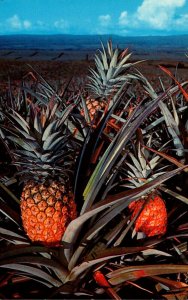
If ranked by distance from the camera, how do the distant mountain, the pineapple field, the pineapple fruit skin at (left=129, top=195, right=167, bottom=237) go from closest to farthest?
the pineapple field
the pineapple fruit skin at (left=129, top=195, right=167, bottom=237)
the distant mountain

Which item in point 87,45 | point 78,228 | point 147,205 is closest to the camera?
point 78,228

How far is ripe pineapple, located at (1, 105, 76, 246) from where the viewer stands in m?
1.12

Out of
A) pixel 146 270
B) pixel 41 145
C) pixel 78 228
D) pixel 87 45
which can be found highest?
pixel 41 145

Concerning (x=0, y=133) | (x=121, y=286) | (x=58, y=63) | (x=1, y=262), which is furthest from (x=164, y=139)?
(x=58, y=63)

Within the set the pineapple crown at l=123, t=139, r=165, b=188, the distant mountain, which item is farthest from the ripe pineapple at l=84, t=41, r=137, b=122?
the distant mountain

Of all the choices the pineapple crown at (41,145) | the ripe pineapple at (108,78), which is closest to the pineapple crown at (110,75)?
the ripe pineapple at (108,78)

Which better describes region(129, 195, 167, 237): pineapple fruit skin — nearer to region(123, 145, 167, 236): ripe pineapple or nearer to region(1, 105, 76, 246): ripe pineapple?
region(123, 145, 167, 236): ripe pineapple

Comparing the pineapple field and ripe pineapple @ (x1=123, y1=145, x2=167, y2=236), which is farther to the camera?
ripe pineapple @ (x1=123, y1=145, x2=167, y2=236)

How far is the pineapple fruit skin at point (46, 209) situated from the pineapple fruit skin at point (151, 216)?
21 centimetres

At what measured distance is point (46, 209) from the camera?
3.71 feet

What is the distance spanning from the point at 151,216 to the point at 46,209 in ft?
1.02

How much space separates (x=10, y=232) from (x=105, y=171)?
0.30m

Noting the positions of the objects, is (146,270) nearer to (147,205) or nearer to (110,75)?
(147,205)

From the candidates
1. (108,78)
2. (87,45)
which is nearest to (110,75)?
(108,78)
